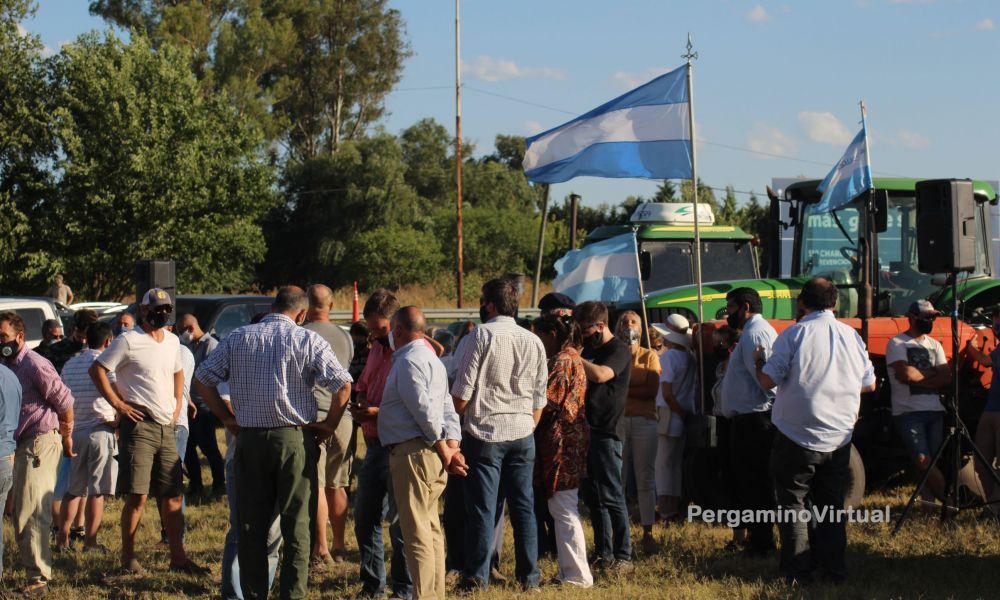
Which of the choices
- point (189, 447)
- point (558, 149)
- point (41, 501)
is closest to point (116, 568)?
point (41, 501)

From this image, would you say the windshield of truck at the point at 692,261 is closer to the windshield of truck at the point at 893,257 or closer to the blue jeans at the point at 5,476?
the windshield of truck at the point at 893,257

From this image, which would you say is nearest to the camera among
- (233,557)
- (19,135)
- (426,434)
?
(426,434)

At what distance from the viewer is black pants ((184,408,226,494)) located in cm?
1113

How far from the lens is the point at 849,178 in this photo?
1098 cm

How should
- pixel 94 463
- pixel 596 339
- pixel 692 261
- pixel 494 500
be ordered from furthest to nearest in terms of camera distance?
pixel 692 261 → pixel 94 463 → pixel 596 339 → pixel 494 500

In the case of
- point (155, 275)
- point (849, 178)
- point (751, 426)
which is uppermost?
point (849, 178)

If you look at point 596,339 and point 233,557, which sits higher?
point 596,339

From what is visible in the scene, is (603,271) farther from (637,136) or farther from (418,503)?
(418,503)

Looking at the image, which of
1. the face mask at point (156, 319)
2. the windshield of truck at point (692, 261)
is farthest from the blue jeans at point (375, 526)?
the windshield of truck at point (692, 261)

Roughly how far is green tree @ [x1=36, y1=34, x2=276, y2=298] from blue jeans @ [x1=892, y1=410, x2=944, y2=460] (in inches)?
1004

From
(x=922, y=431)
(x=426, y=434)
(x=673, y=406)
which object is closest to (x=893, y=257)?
(x=922, y=431)

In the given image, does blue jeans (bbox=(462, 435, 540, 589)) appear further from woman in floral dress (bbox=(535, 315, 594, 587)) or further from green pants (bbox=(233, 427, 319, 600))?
green pants (bbox=(233, 427, 319, 600))

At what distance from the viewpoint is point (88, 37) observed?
31.8 metres

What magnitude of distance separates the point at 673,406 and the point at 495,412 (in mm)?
2569
